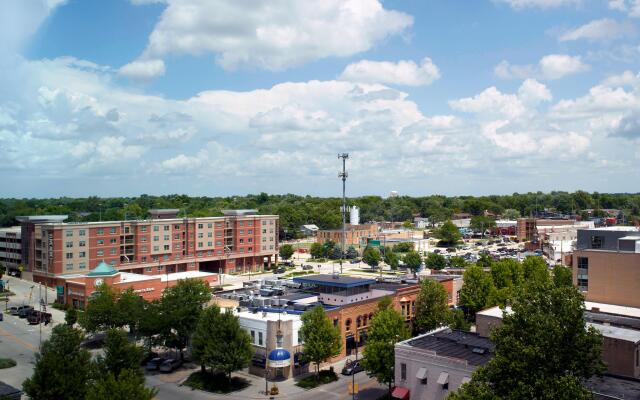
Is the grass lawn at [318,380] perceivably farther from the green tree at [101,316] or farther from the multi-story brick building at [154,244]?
the multi-story brick building at [154,244]

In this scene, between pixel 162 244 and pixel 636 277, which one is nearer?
pixel 636 277

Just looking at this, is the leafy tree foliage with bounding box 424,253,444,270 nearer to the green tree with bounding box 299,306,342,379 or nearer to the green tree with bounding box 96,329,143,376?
the green tree with bounding box 299,306,342,379

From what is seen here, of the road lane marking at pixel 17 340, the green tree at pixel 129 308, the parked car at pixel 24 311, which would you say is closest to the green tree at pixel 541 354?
the green tree at pixel 129 308

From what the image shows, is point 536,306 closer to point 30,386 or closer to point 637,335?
point 637,335

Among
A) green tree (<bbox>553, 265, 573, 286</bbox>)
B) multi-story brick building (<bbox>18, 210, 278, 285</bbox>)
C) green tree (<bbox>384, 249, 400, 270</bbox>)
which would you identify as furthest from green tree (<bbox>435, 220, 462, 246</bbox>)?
green tree (<bbox>553, 265, 573, 286</bbox>)


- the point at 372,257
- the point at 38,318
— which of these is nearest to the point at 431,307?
the point at 38,318

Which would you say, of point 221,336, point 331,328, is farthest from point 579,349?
point 221,336
